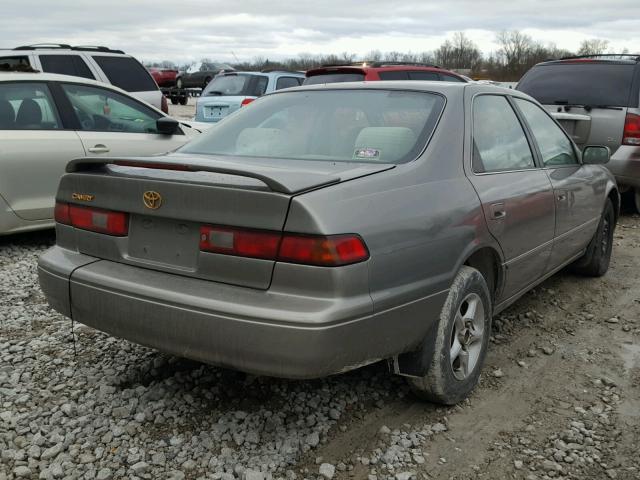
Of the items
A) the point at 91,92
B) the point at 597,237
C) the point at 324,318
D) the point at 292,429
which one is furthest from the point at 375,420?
the point at 91,92

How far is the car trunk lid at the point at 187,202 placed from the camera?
2.45 meters

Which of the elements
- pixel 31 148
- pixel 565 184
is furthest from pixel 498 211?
pixel 31 148

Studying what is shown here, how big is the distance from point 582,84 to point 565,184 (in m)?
4.07

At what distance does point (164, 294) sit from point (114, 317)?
1.02 feet

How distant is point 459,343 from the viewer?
123 inches

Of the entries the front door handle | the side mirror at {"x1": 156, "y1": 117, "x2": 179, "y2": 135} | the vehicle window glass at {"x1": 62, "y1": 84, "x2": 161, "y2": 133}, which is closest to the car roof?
the side mirror at {"x1": 156, "y1": 117, "x2": 179, "y2": 135}

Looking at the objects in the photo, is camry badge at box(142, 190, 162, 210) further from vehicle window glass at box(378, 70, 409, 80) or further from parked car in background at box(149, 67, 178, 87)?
parked car in background at box(149, 67, 178, 87)

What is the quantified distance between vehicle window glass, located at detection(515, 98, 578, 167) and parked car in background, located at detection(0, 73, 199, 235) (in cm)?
284

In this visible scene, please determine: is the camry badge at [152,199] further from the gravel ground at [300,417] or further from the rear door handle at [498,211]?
the rear door handle at [498,211]

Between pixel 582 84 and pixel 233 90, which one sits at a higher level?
pixel 582 84

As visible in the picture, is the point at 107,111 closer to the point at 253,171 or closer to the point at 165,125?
the point at 165,125

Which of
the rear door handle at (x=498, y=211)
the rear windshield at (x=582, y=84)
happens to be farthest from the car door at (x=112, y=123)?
the rear windshield at (x=582, y=84)

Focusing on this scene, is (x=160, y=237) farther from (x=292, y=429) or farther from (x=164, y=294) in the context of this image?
(x=292, y=429)

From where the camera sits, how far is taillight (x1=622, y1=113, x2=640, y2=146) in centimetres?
714
